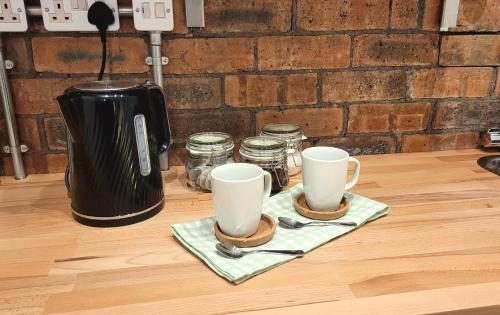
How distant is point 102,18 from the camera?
0.86 m

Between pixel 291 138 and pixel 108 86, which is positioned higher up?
pixel 108 86

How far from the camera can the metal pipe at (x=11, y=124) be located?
873 millimetres

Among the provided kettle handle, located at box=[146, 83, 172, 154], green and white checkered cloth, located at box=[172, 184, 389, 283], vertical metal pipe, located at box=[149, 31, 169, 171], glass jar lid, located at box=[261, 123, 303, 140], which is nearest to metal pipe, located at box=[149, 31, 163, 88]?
vertical metal pipe, located at box=[149, 31, 169, 171]

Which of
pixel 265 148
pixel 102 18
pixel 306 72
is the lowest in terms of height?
pixel 265 148

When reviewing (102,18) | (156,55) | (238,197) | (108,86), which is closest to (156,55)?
(156,55)

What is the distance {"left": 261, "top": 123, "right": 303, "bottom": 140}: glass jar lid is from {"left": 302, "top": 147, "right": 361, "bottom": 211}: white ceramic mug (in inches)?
7.6

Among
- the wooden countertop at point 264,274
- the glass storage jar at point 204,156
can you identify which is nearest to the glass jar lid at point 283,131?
the glass storage jar at point 204,156

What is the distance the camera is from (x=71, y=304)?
516 millimetres

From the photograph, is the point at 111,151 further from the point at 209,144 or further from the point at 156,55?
the point at 156,55

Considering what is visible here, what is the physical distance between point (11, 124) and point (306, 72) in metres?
0.71

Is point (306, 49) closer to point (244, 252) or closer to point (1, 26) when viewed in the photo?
point (244, 252)

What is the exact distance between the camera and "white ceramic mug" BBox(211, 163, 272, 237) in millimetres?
602

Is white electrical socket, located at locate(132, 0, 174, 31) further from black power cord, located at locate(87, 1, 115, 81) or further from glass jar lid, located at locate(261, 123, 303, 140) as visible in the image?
glass jar lid, located at locate(261, 123, 303, 140)

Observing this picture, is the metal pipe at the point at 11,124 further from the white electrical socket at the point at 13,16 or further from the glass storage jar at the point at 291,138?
the glass storage jar at the point at 291,138
